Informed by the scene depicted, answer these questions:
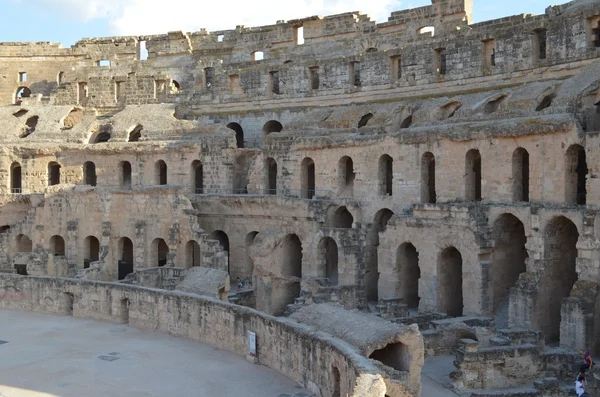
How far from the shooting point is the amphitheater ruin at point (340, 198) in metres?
18.3

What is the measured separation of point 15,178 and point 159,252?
31.9 feet

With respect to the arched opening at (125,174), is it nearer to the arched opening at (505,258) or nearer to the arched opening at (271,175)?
the arched opening at (271,175)

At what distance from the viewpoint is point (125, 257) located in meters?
32.0

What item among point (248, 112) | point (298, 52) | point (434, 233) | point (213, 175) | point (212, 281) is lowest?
point (212, 281)

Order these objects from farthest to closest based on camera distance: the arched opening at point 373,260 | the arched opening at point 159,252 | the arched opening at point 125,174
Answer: the arched opening at point 125,174 < the arched opening at point 159,252 < the arched opening at point 373,260

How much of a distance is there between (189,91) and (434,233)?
63.3 feet

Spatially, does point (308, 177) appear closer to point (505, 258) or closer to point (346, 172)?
point (346, 172)

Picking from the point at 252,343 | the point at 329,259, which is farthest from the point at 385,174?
the point at 252,343

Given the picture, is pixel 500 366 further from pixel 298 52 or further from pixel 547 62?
pixel 298 52

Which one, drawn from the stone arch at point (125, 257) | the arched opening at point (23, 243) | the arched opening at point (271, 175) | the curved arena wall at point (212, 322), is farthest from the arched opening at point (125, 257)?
the arched opening at point (271, 175)

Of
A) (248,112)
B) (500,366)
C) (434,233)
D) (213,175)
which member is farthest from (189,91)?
(500,366)

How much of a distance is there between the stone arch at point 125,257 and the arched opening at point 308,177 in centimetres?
779

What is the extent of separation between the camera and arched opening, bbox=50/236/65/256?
3144 cm

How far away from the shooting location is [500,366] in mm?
17219
